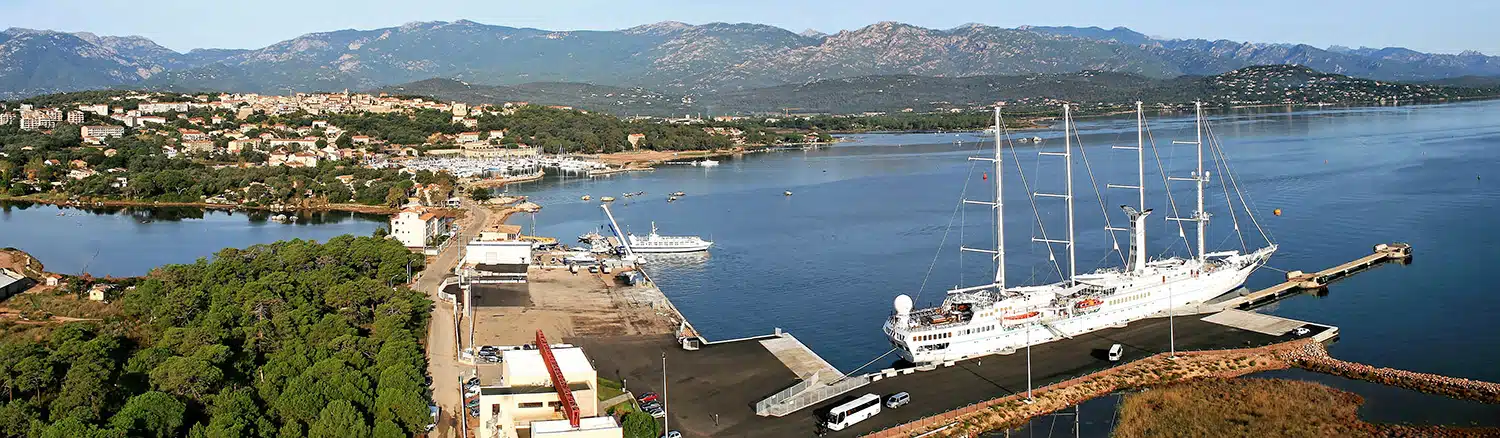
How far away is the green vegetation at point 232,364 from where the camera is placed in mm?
Answer: 11094

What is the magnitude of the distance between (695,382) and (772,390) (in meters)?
0.91

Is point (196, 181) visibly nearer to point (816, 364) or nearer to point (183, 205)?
point (183, 205)

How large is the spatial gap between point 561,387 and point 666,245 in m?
14.1

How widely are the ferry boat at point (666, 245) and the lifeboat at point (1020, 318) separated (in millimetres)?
10966

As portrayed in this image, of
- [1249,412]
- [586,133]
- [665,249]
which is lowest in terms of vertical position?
[1249,412]

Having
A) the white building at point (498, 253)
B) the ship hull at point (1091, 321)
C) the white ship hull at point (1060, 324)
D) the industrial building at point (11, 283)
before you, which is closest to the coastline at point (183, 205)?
the white building at point (498, 253)

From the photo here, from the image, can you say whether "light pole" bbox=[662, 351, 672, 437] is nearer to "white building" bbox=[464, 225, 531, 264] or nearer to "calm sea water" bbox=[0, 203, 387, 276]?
"white building" bbox=[464, 225, 531, 264]

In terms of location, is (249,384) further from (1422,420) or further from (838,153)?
(838,153)

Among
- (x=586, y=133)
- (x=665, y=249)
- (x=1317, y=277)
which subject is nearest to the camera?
(x=1317, y=277)

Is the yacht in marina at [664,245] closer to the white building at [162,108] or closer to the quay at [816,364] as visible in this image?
the quay at [816,364]

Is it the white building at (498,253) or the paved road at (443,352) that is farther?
the white building at (498,253)

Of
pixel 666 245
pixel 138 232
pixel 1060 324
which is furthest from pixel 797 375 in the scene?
pixel 138 232

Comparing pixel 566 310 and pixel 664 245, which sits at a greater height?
pixel 664 245

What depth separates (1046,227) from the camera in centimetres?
2605
